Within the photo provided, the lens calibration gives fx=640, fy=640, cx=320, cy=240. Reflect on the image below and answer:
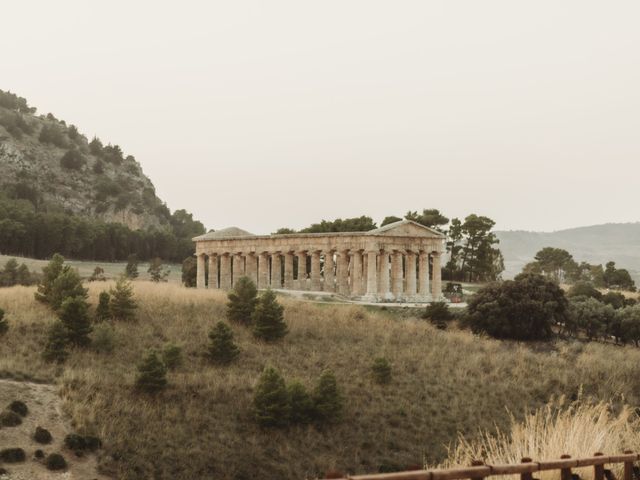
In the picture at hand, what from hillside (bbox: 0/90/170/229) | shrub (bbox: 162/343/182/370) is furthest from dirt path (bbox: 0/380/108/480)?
hillside (bbox: 0/90/170/229)

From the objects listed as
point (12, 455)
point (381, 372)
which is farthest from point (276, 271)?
point (12, 455)

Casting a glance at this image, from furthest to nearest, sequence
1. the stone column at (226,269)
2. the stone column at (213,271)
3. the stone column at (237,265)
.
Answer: the stone column at (213,271) → the stone column at (226,269) → the stone column at (237,265)

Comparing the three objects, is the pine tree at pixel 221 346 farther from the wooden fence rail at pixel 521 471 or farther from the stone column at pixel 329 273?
the stone column at pixel 329 273

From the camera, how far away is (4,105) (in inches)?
6870

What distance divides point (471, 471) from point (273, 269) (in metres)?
61.8

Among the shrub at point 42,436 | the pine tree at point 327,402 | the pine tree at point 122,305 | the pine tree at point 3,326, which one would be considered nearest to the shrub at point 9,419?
the shrub at point 42,436

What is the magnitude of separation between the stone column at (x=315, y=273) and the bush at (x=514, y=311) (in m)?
18.6

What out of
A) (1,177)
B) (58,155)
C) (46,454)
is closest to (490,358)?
(46,454)

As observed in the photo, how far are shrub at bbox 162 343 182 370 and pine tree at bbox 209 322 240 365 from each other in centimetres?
195

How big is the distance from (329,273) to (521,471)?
55565 mm

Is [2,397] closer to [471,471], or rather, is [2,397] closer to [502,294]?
[471,471]

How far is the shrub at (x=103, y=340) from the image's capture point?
105ft

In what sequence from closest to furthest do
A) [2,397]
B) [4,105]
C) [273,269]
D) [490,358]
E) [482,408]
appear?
[2,397] < [482,408] < [490,358] < [273,269] < [4,105]

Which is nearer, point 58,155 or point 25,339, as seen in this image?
point 25,339
